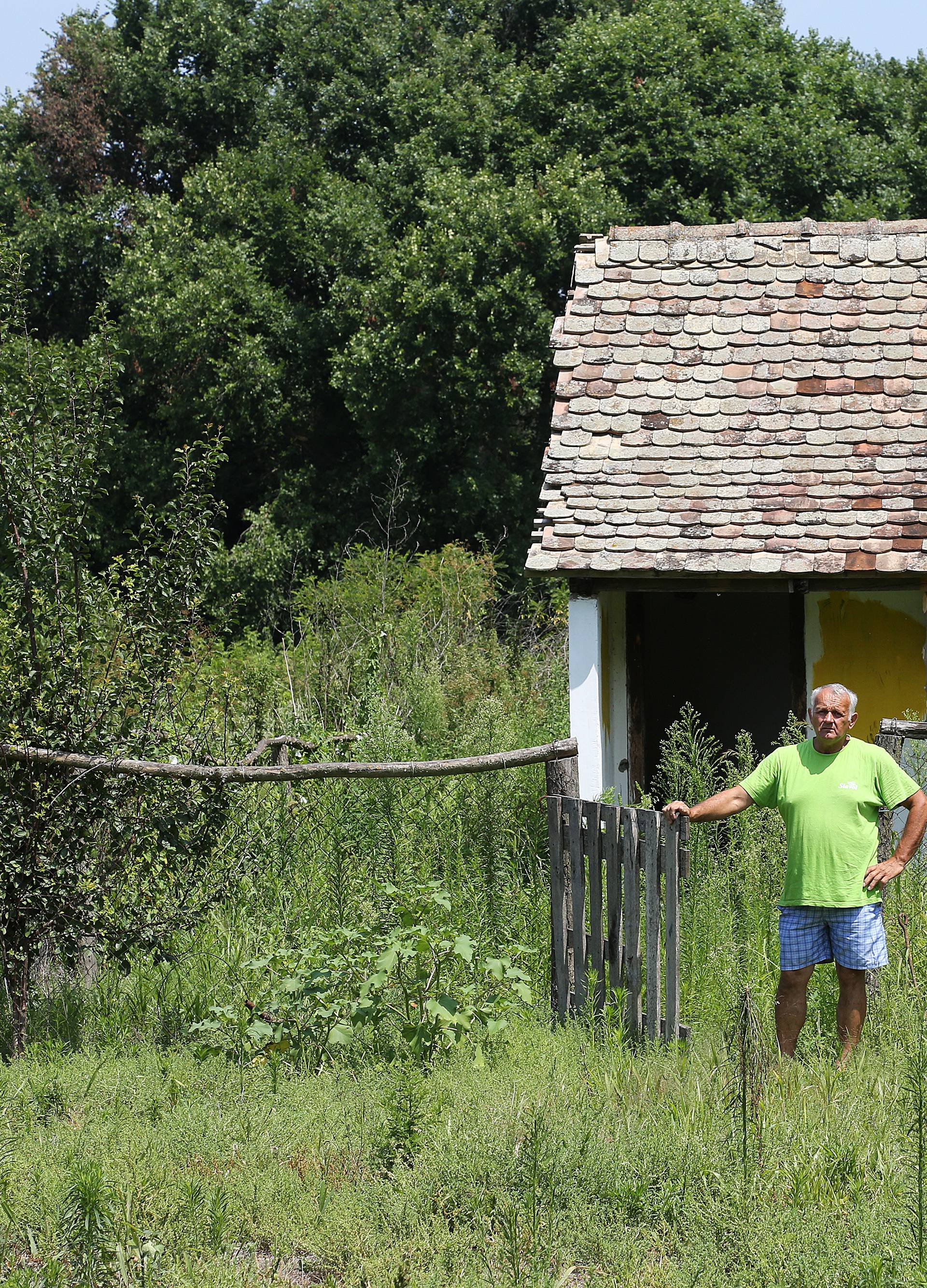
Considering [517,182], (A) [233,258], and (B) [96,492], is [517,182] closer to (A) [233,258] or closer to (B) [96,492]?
(A) [233,258]

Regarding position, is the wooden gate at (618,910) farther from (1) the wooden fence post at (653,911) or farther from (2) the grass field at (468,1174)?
(2) the grass field at (468,1174)

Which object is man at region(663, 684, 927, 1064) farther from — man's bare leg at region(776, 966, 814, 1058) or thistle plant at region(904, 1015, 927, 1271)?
thistle plant at region(904, 1015, 927, 1271)

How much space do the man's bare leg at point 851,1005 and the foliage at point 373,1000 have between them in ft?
4.56

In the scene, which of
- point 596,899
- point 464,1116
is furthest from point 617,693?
point 464,1116

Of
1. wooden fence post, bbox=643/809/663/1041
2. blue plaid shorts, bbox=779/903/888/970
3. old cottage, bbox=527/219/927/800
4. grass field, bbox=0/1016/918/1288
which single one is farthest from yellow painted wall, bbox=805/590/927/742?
grass field, bbox=0/1016/918/1288

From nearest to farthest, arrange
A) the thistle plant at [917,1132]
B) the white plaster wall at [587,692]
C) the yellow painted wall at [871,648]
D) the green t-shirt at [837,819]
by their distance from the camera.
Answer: the thistle plant at [917,1132], the green t-shirt at [837,819], the white plaster wall at [587,692], the yellow painted wall at [871,648]

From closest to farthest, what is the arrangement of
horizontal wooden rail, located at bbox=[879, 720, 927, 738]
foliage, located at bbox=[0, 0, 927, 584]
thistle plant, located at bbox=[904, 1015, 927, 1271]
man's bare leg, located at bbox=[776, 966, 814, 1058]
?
thistle plant, located at bbox=[904, 1015, 927, 1271] → man's bare leg, located at bbox=[776, 966, 814, 1058] → horizontal wooden rail, located at bbox=[879, 720, 927, 738] → foliage, located at bbox=[0, 0, 927, 584]

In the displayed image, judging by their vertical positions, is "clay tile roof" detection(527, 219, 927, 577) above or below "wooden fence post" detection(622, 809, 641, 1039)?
above

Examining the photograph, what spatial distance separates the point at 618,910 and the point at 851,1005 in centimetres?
109

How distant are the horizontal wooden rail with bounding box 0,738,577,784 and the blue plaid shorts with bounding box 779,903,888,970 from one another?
1.43 m

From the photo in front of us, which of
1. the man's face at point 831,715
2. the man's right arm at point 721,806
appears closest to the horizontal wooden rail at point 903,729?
the man's face at point 831,715

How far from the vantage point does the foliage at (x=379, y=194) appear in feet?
65.2

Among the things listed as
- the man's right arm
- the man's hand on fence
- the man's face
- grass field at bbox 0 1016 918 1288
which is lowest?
grass field at bbox 0 1016 918 1288

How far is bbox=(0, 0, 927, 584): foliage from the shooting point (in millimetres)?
19875
